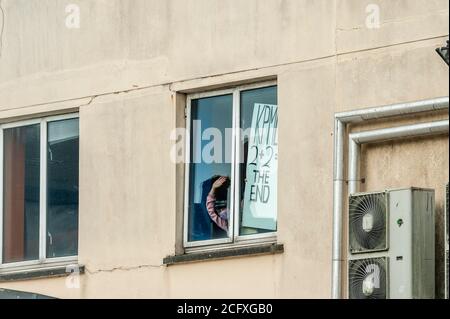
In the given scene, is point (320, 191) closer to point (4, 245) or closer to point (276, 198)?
point (276, 198)

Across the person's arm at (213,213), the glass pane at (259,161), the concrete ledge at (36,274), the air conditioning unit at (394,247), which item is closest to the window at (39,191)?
the concrete ledge at (36,274)

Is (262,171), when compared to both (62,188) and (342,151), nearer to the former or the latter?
(342,151)

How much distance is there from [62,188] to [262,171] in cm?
265

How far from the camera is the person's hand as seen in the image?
15.1m

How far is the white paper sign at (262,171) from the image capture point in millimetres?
14625

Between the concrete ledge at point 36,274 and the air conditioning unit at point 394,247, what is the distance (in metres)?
3.60

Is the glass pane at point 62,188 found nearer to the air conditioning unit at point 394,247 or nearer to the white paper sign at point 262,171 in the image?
the white paper sign at point 262,171

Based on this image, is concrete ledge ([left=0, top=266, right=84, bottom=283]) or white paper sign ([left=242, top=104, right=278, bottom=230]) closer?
white paper sign ([left=242, top=104, right=278, bottom=230])

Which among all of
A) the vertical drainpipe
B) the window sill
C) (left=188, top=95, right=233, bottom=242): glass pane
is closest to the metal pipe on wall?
the vertical drainpipe

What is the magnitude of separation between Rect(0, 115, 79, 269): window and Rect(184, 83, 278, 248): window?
1557 millimetres

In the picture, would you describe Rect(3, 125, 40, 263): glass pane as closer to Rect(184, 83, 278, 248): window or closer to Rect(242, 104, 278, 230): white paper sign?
Rect(184, 83, 278, 248): window

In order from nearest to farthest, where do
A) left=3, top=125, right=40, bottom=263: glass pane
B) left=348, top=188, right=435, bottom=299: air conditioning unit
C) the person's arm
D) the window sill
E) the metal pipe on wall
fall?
left=348, top=188, right=435, bottom=299: air conditioning unit
the metal pipe on wall
the window sill
the person's arm
left=3, top=125, right=40, bottom=263: glass pane
